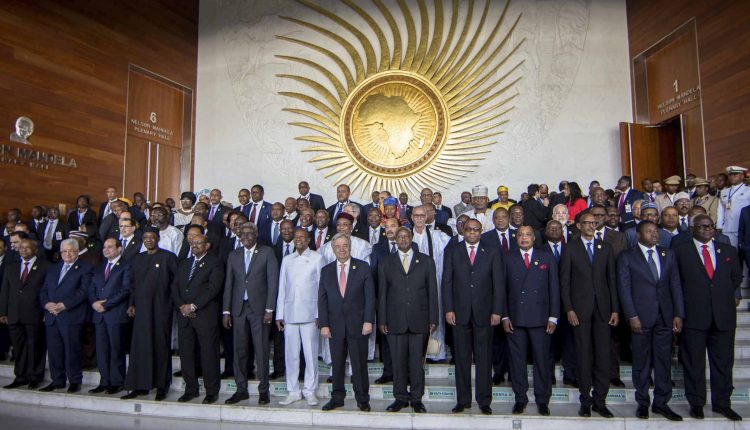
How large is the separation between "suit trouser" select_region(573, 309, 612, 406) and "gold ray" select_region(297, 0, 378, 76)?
662 cm

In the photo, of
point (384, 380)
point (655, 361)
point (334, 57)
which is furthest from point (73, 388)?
point (334, 57)

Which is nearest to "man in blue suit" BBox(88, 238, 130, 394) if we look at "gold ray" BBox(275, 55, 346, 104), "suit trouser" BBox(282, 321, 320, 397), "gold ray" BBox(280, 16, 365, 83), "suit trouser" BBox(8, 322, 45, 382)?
"suit trouser" BBox(8, 322, 45, 382)

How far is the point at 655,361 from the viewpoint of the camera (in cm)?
388

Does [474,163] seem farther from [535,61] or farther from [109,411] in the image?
[109,411]

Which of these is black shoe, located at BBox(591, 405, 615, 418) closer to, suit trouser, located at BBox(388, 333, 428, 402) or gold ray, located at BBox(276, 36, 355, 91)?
suit trouser, located at BBox(388, 333, 428, 402)

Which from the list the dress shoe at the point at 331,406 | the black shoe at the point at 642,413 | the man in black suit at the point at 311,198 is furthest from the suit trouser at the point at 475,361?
the man in black suit at the point at 311,198

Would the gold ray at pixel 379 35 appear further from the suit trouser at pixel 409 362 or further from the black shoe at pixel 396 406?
the black shoe at pixel 396 406

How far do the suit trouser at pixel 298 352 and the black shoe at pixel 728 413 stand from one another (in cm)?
298

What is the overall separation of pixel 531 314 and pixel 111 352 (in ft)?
11.7

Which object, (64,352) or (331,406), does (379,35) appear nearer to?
(64,352)

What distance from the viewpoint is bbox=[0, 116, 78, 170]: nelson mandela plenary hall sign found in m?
7.24

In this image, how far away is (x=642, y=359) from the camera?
3.87m

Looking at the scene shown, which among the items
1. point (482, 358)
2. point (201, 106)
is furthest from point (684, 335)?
point (201, 106)

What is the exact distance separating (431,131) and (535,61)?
6.80 ft
